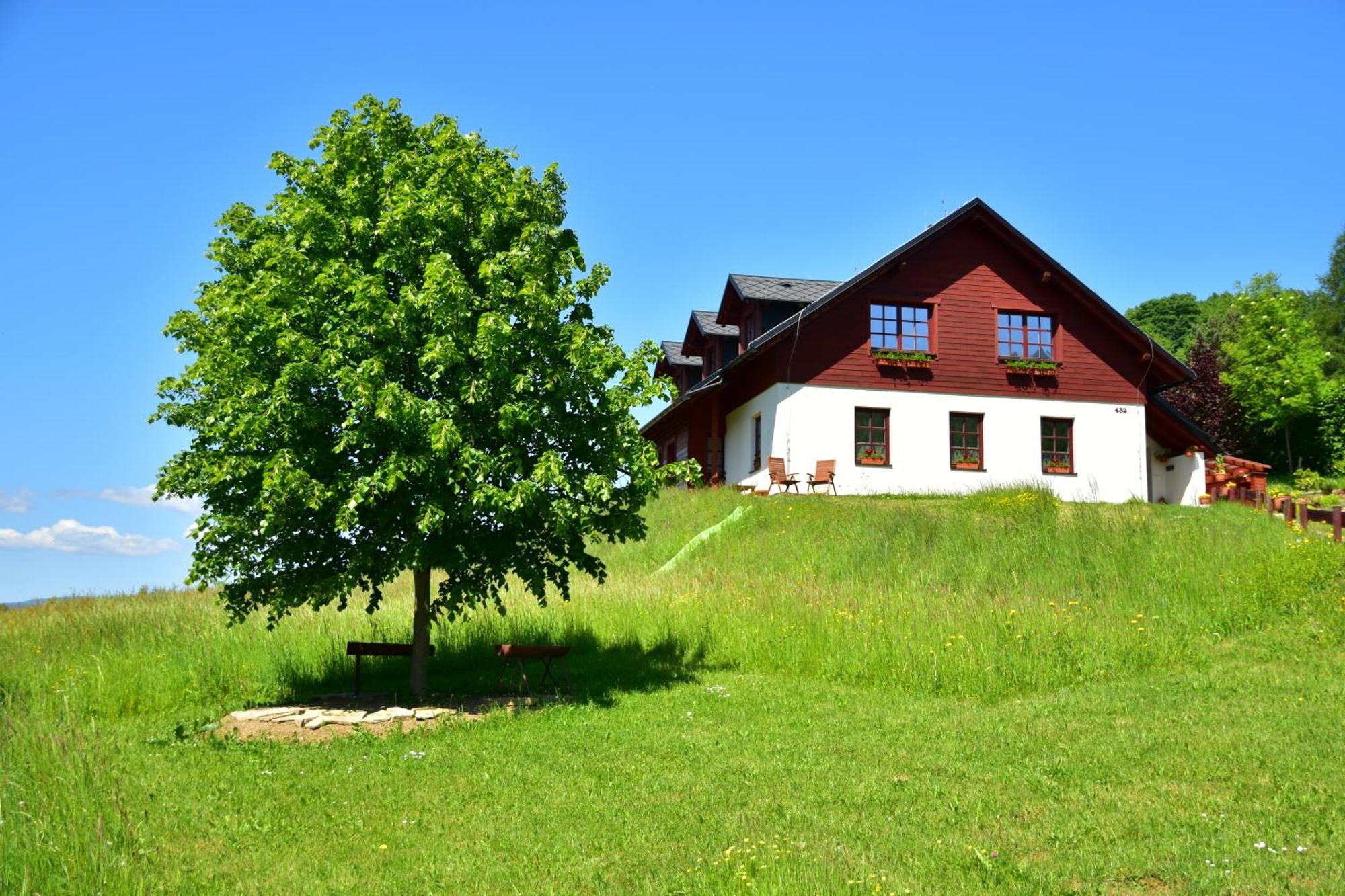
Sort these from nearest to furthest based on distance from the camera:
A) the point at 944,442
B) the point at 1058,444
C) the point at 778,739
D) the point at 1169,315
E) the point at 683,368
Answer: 1. the point at 778,739
2. the point at 944,442
3. the point at 1058,444
4. the point at 683,368
5. the point at 1169,315

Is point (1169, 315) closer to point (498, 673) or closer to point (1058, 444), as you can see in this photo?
point (1058, 444)

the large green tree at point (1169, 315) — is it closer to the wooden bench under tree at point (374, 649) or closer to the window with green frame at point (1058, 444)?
the window with green frame at point (1058, 444)

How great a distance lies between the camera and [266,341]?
1284 centimetres

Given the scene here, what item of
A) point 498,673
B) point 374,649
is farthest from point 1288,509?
point 374,649

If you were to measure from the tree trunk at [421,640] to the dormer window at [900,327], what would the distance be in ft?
62.8

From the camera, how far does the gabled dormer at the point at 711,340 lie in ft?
114

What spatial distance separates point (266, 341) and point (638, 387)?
15.1 ft

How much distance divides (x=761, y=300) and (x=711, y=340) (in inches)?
191

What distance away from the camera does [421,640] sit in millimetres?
13992

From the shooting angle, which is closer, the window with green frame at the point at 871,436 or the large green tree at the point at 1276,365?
the window with green frame at the point at 871,436

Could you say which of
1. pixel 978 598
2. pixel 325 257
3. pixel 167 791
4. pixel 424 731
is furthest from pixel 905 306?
pixel 167 791

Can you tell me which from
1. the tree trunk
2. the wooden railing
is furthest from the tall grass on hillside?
the tree trunk

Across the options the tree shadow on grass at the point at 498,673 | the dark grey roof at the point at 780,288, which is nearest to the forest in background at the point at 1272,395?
the dark grey roof at the point at 780,288

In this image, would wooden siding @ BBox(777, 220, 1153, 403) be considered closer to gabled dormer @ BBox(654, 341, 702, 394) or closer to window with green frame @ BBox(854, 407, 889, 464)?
window with green frame @ BBox(854, 407, 889, 464)
